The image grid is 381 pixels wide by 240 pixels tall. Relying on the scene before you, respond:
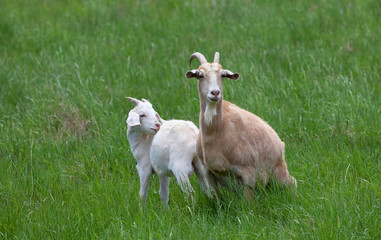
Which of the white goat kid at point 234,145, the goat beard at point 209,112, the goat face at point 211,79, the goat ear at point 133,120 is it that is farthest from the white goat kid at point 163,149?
the goat face at point 211,79

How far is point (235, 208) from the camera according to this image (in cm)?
604

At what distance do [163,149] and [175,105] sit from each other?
2.75 m

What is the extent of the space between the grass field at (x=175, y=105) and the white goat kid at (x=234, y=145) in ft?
0.75

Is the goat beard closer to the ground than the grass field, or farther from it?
farther from it

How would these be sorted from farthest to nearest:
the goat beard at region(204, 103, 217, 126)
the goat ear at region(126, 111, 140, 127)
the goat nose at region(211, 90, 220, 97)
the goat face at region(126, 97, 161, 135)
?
the goat face at region(126, 97, 161, 135) < the goat ear at region(126, 111, 140, 127) < the goat beard at region(204, 103, 217, 126) < the goat nose at region(211, 90, 220, 97)

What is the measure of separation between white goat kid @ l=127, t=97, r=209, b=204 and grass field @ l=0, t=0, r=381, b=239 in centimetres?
21

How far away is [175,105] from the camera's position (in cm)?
882

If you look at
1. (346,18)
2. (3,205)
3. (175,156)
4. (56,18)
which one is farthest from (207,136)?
(56,18)

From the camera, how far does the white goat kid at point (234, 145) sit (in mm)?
5926

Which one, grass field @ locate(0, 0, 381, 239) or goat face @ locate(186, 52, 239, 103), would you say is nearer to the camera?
→ goat face @ locate(186, 52, 239, 103)

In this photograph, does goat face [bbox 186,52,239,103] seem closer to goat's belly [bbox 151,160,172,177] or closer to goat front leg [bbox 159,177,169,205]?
goat's belly [bbox 151,160,172,177]

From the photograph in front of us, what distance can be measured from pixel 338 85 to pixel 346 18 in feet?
10.1

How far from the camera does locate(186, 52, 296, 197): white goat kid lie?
5.93 m

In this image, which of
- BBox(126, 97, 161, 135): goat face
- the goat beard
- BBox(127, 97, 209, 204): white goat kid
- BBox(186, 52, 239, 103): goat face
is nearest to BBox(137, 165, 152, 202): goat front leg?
BBox(127, 97, 209, 204): white goat kid
